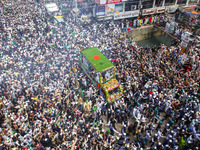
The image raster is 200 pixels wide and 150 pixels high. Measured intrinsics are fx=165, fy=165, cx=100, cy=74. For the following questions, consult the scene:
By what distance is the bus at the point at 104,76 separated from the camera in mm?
14125

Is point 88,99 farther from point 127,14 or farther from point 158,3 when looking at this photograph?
point 158,3

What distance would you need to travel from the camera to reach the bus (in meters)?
14.1

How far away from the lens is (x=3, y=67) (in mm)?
17438

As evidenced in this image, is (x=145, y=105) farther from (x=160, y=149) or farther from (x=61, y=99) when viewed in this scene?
(x=61, y=99)

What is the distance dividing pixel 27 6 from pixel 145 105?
28.2 meters

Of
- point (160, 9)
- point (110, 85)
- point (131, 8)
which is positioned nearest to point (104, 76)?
point (110, 85)

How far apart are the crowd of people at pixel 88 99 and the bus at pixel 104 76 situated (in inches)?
27.7

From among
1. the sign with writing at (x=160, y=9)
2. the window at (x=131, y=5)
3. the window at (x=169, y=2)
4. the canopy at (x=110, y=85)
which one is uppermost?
the window at (x=169, y=2)

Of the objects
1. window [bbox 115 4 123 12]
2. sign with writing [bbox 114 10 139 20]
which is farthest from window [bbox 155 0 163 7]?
window [bbox 115 4 123 12]

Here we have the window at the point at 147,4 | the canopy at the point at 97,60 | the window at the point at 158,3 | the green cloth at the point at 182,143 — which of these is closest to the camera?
the green cloth at the point at 182,143

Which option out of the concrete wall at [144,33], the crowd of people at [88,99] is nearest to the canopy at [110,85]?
the crowd of people at [88,99]

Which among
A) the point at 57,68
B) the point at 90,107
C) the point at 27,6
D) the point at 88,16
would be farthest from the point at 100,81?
the point at 27,6

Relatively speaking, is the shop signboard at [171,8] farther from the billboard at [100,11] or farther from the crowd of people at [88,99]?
the crowd of people at [88,99]

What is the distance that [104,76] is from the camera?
14.5 meters
